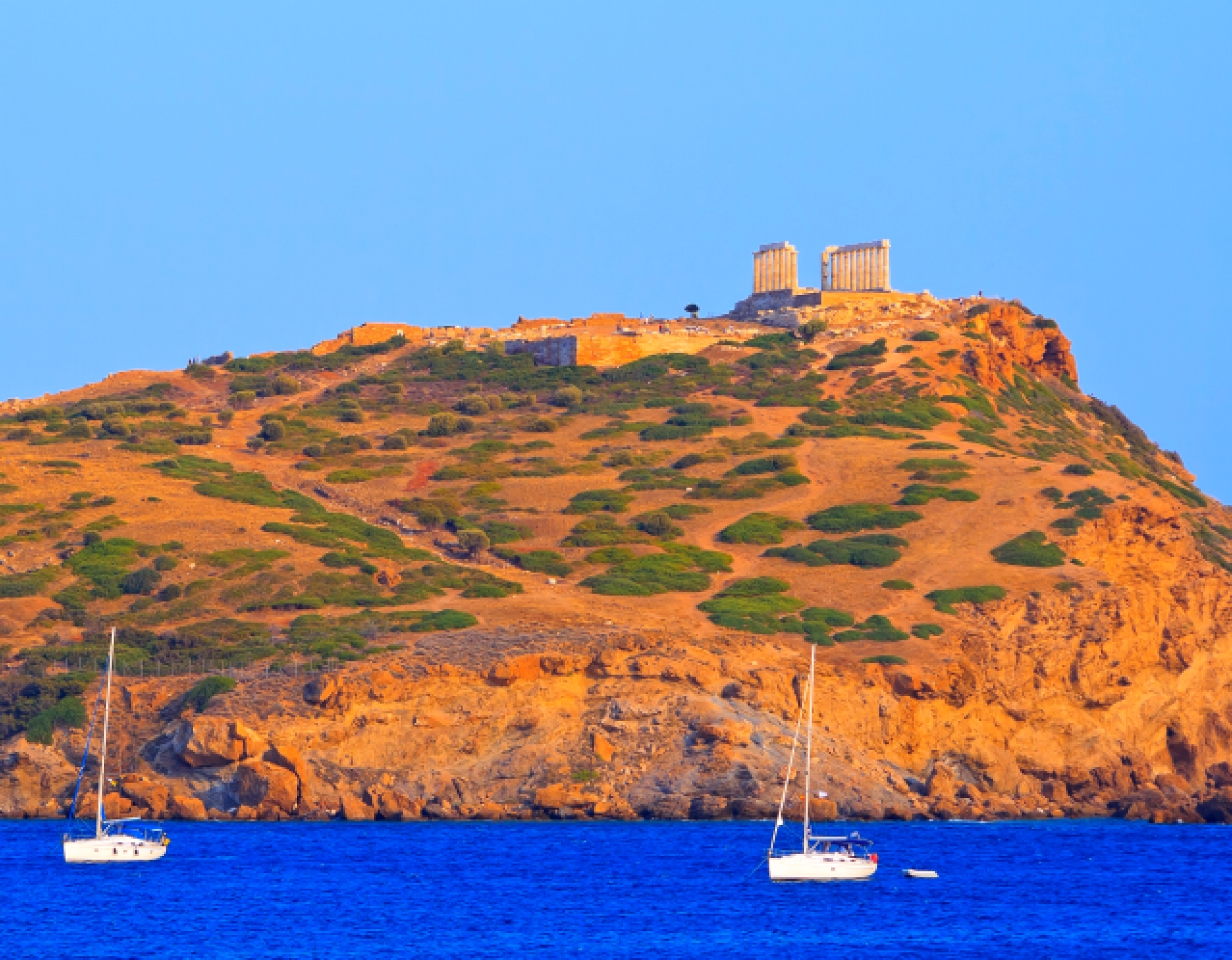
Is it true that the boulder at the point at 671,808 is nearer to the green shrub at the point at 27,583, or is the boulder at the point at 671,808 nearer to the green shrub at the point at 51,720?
the green shrub at the point at 51,720

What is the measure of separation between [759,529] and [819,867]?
3244 cm

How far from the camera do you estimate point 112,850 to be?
51469mm

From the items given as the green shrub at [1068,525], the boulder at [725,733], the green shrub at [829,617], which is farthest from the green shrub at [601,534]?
the boulder at [725,733]

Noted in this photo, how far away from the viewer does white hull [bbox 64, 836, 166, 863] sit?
168ft

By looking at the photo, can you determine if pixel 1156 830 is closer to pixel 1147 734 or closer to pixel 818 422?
pixel 1147 734

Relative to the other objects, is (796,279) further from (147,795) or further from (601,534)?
(147,795)

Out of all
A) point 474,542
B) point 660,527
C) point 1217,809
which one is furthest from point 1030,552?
point 474,542

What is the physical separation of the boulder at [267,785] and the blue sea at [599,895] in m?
0.85

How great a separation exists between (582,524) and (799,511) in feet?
29.2

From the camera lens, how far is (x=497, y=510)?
85312mm

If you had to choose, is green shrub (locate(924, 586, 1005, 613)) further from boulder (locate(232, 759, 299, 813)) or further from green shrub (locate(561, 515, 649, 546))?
boulder (locate(232, 759, 299, 813))

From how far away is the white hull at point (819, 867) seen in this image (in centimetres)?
4828

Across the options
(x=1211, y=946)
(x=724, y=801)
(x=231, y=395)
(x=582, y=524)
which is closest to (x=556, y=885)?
(x=724, y=801)

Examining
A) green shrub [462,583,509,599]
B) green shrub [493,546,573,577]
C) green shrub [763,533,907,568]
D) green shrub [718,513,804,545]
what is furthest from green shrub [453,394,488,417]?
green shrub [462,583,509,599]
